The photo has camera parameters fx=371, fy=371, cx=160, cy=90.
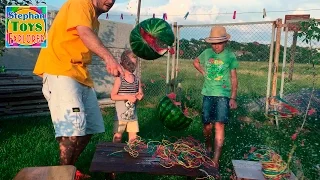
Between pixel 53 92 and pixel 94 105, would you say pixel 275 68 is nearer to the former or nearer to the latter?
pixel 94 105

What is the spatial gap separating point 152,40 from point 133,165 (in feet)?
5.27

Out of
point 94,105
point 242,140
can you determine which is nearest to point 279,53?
point 242,140

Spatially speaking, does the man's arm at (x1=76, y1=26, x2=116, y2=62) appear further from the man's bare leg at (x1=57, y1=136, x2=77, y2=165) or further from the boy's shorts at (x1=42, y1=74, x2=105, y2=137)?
the man's bare leg at (x1=57, y1=136, x2=77, y2=165)

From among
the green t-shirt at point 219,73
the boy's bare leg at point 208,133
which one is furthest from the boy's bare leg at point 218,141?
the green t-shirt at point 219,73

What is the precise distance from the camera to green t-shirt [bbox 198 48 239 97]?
Answer: 5293 millimetres

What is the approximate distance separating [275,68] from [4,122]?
5500 mm

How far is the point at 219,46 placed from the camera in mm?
5402

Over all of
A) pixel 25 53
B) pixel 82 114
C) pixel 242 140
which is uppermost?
pixel 25 53

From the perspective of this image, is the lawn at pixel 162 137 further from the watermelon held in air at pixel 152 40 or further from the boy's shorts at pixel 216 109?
the watermelon held in air at pixel 152 40

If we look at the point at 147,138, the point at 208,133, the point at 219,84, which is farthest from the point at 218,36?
the point at 147,138

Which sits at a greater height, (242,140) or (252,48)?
(252,48)

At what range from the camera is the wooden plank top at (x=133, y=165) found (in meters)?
3.07

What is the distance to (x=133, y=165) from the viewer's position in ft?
10.4

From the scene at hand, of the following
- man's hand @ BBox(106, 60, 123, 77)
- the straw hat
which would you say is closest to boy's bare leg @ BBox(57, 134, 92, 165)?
man's hand @ BBox(106, 60, 123, 77)
